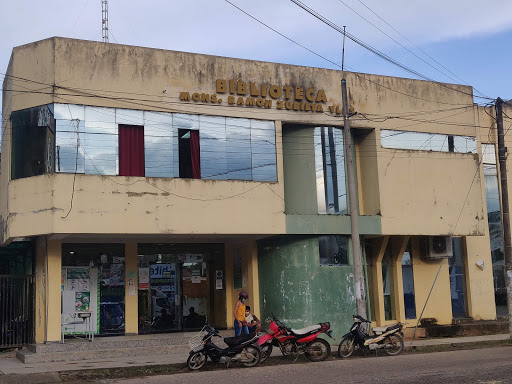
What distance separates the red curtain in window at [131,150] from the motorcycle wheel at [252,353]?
611cm

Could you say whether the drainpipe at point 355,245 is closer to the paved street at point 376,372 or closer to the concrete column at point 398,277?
the paved street at point 376,372

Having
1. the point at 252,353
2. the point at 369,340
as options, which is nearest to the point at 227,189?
the point at 252,353

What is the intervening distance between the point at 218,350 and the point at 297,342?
213 centimetres

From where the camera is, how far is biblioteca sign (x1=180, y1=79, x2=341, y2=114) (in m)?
19.4

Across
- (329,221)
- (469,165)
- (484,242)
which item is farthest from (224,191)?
(484,242)

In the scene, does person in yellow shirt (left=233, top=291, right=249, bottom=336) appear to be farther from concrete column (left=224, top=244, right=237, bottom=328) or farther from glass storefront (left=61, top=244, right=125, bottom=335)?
glass storefront (left=61, top=244, right=125, bottom=335)

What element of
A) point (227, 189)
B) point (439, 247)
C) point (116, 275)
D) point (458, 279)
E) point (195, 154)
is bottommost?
point (458, 279)

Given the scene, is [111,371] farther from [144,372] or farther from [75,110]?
[75,110]

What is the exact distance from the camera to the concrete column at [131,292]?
20.4m

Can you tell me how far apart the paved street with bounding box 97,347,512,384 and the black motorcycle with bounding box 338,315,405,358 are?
1.80ft

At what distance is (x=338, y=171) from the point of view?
2152 cm

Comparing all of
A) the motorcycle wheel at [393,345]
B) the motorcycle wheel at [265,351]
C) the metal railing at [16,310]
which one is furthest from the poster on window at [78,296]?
the motorcycle wheel at [393,345]

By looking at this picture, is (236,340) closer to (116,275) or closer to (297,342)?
(297,342)

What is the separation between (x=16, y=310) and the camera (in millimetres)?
18984
